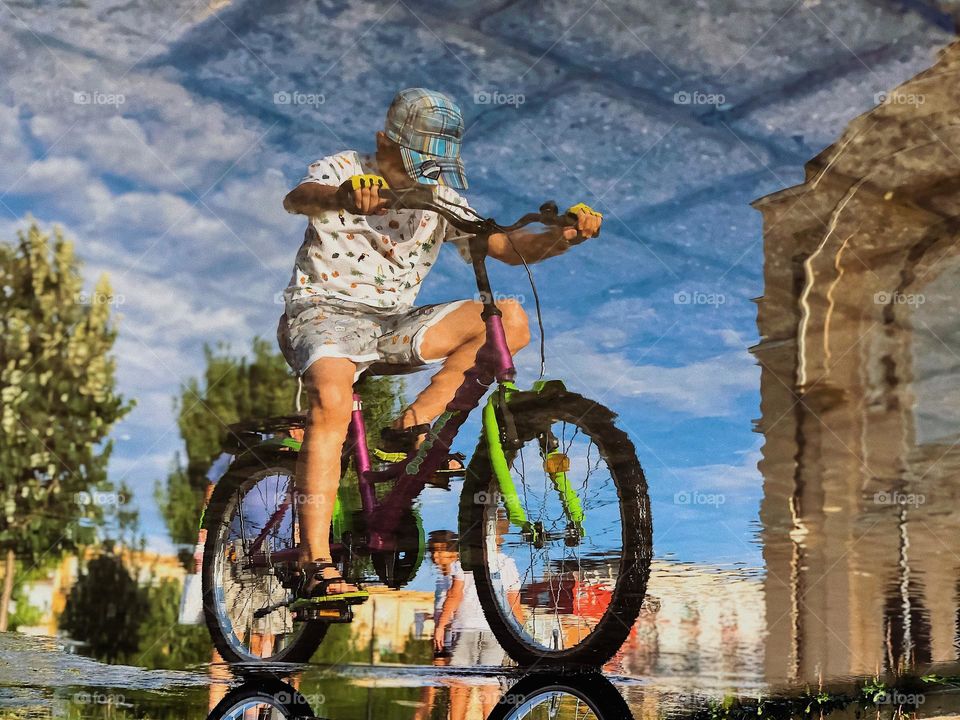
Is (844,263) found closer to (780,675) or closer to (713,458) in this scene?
(713,458)

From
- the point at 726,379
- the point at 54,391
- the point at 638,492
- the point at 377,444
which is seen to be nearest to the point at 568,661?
the point at 638,492

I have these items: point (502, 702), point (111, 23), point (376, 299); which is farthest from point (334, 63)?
point (502, 702)

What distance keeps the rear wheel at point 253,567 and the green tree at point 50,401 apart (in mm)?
613

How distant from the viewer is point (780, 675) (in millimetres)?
3961

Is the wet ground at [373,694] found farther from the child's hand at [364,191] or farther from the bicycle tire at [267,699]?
the child's hand at [364,191]

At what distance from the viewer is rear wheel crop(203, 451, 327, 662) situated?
3631 millimetres

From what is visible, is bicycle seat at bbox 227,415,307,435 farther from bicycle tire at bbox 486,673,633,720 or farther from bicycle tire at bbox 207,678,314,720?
bicycle tire at bbox 486,673,633,720

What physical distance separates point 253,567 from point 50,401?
122 centimetres

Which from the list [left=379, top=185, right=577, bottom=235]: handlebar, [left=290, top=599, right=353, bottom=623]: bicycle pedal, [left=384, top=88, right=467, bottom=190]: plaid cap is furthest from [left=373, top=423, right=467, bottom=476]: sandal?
[left=384, top=88, right=467, bottom=190]: plaid cap

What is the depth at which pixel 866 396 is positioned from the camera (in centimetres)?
427

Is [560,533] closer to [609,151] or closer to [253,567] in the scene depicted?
[253,567]

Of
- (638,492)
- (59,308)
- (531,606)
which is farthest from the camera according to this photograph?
(59,308)

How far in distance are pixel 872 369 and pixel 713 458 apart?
31.5 inches

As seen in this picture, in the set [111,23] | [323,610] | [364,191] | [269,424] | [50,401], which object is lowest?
[323,610]
